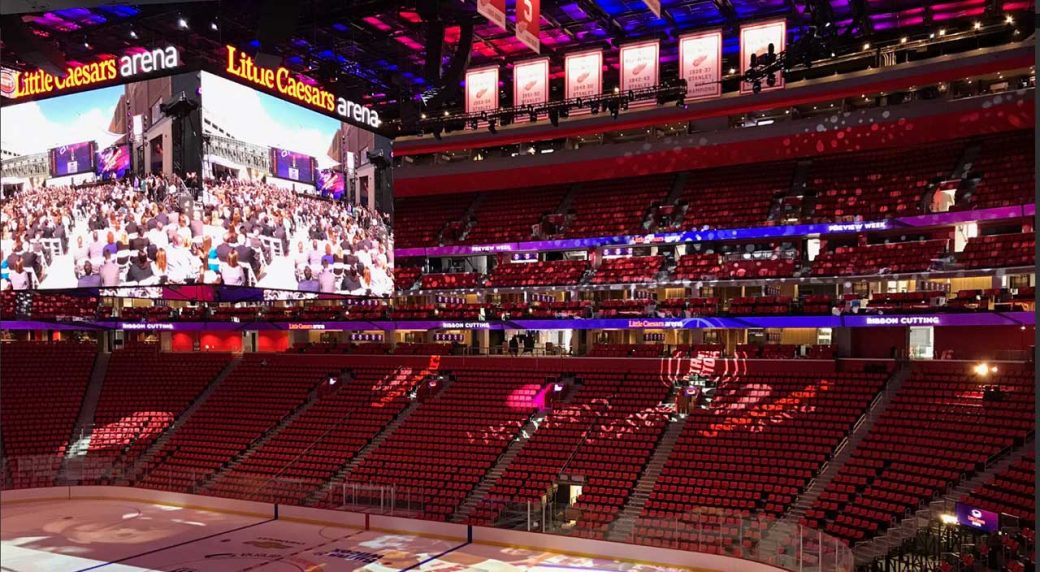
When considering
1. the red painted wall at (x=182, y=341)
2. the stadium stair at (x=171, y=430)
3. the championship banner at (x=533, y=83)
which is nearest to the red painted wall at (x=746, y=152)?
the championship banner at (x=533, y=83)

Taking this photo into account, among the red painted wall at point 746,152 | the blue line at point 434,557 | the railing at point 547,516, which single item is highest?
the red painted wall at point 746,152

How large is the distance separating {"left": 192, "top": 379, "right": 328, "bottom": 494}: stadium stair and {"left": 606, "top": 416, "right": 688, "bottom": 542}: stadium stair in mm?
11583

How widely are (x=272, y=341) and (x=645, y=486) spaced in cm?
2035

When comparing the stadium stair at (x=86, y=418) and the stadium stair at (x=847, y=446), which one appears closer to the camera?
the stadium stair at (x=847, y=446)

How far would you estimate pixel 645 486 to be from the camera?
21.0 m

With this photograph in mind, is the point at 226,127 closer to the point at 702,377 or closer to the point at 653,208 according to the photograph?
the point at 702,377

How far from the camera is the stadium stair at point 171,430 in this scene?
81.8ft

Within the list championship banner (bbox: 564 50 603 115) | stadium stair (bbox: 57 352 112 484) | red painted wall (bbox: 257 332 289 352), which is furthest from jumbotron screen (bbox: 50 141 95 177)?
red painted wall (bbox: 257 332 289 352)

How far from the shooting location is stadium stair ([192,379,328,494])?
23797 millimetres

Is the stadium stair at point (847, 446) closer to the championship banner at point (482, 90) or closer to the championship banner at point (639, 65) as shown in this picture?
the championship banner at point (639, 65)

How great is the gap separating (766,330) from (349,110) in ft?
60.7

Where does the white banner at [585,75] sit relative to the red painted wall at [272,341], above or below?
above

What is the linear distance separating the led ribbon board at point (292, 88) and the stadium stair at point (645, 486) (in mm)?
10064

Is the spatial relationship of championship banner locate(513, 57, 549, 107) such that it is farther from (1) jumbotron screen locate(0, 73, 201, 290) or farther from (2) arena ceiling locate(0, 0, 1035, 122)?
(1) jumbotron screen locate(0, 73, 201, 290)
